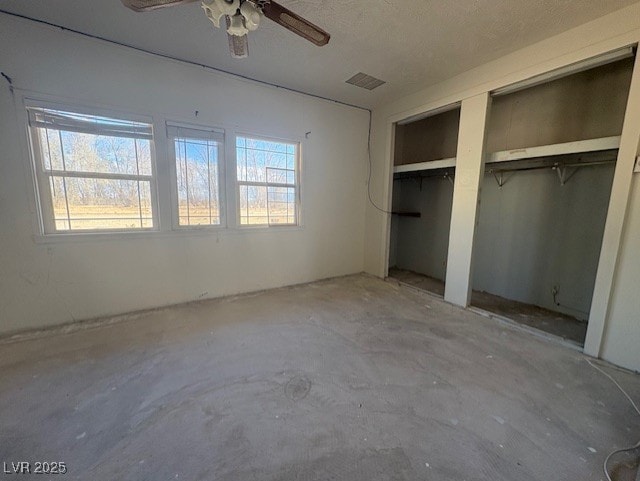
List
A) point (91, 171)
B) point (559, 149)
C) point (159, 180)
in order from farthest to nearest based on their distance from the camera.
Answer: point (159, 180) → point (91, 171) → point (559, 149)

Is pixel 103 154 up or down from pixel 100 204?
up

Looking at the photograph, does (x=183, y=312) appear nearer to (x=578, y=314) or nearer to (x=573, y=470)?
(x=573, y=470)

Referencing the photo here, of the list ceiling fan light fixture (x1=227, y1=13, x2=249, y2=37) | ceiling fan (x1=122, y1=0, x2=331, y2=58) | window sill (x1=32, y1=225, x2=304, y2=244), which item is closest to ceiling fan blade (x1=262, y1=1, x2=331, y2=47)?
ceiling fan (x1=122, y1=0, x2=331, y2=58)

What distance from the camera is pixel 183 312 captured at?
117 inches

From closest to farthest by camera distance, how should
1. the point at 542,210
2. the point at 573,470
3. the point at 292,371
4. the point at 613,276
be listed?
1. the point at 573,470
2. the point at 292,371
3. the point at 613,276
4. the point at 542,210

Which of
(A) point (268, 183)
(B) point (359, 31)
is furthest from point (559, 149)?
(A) point (268, 183)

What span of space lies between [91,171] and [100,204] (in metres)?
0.34

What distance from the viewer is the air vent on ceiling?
10.5 feet

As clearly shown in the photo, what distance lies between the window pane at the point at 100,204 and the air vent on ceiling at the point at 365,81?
2793 mm

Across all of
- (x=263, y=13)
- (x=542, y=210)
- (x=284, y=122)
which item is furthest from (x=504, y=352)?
(x=284, y=122)

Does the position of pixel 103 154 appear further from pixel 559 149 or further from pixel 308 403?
pixel 559 149

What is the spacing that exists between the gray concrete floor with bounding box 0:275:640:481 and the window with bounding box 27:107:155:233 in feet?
3.74

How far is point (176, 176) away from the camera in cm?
299

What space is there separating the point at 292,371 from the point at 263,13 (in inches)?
94.4
